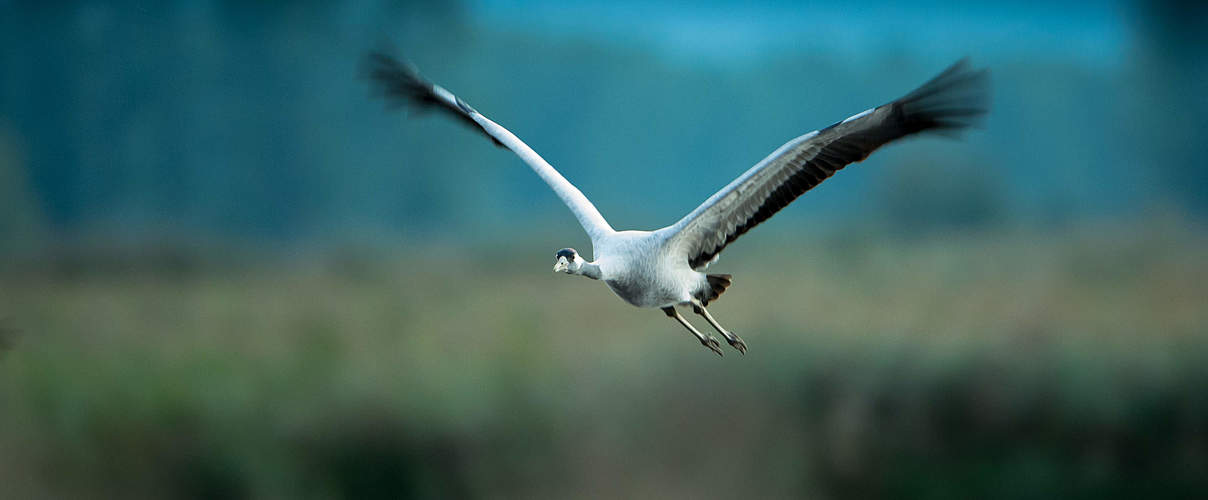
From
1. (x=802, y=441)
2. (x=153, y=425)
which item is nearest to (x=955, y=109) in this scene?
(x=802, y=441)

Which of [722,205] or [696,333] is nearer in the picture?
[722,205]

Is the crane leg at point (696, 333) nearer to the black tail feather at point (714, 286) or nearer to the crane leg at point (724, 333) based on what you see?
the crane leg at point (724, 333)

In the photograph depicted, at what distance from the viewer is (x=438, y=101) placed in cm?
601

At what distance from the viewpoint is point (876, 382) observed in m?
11.8

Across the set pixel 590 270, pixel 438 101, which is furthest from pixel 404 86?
pixel 590 270

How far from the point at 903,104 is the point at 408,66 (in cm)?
297

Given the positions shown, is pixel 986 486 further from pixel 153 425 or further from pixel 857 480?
pixel 153 425

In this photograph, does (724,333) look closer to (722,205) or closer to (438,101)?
(722,205)

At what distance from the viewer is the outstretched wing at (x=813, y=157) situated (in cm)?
438

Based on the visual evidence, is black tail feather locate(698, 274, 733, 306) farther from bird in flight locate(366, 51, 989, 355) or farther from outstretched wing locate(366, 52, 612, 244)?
outstretched wing locate(366, 52, 612, 244)

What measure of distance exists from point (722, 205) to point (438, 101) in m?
2.08

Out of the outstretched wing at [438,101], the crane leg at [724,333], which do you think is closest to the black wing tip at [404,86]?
the outstretched wing at [438,101]

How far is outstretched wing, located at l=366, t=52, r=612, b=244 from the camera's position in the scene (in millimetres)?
5348

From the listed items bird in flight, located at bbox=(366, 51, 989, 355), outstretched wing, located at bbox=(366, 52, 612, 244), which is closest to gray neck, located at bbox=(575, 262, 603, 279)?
bird in flight, located at bbox=(366, 51, 989, 355)
